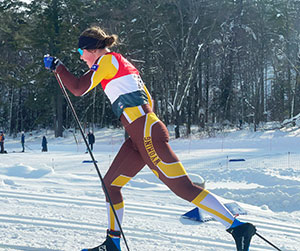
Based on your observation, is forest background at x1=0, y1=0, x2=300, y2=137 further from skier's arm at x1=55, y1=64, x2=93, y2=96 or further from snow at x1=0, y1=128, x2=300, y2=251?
skier's arm at x1=55, y1=64, x2=93, y2=96

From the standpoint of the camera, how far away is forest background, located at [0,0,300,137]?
26453 mm

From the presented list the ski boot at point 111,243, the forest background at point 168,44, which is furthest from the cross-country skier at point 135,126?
the forest background at point 168,44

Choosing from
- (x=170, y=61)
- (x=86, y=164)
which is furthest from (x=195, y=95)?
(x=86, y=164)

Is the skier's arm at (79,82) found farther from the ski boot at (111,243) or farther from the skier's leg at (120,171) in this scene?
the ski boot at (111,243)

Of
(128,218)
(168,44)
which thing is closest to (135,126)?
(128,218)

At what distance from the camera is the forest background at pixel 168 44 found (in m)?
26.5

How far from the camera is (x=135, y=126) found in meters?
2.62

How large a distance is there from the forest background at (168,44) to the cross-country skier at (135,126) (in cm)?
2240

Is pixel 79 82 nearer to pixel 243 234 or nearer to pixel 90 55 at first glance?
pixel 90 55

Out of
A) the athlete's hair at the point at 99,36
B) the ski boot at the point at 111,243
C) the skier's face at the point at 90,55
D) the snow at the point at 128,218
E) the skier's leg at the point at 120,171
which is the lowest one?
the snow at the point at 128,218

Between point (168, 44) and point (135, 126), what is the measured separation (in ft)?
81.4

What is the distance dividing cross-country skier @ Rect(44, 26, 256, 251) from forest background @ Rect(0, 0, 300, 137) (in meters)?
22.4

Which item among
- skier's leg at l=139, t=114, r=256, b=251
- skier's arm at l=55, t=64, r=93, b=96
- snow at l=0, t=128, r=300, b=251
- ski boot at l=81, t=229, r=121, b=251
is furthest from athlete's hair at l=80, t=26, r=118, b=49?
snow at l=0, t=128, r=300, b=251

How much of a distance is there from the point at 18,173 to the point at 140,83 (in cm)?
701
